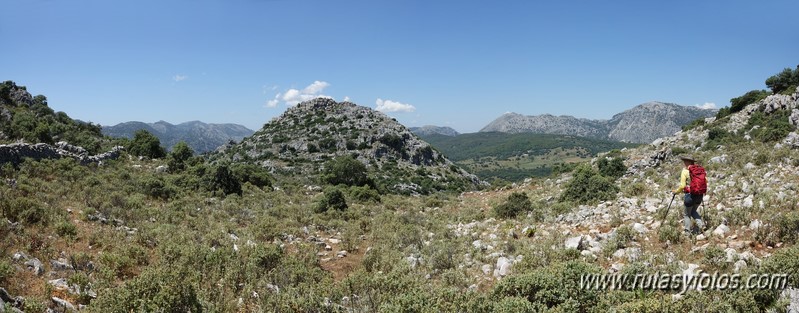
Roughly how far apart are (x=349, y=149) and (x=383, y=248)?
5951cm

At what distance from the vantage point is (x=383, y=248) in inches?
503

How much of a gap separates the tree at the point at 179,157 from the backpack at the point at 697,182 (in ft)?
106

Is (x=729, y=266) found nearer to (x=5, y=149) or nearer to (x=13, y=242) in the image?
(x=13, y=242)

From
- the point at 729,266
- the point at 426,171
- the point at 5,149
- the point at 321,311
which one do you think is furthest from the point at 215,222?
the point at 426,171

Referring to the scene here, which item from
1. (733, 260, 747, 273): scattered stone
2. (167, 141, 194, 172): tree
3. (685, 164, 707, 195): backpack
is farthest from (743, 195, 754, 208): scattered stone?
(167, 141, 194, 172): tree

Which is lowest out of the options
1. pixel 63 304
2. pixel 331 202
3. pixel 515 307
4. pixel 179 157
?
pixel 331 202

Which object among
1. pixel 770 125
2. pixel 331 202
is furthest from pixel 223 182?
pixel 770 125

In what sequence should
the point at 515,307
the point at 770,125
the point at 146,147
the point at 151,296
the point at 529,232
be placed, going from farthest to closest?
the point at 146,147, the point at 770,125, the point at 529,232, the point at 151,296, the point at 515,307

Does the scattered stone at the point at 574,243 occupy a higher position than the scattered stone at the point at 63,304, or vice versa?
the scattered stone at the point at 574,243

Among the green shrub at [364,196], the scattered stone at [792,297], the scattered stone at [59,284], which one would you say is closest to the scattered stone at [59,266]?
the scattered stone at [59,284]

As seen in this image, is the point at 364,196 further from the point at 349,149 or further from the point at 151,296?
the point at 349,149

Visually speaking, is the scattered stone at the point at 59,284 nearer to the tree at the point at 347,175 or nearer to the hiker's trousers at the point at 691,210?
the hiker's trousers at the point at 691,210

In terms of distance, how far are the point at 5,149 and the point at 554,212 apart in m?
27.0

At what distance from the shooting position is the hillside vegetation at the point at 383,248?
6848 mm
